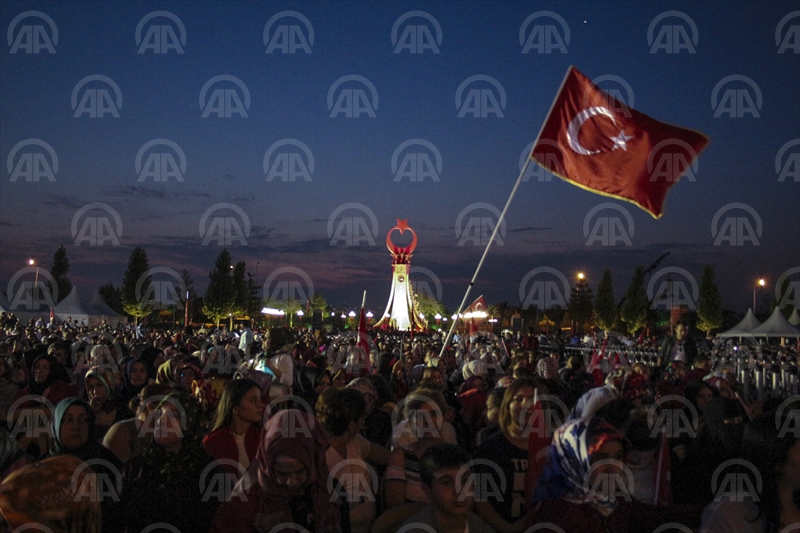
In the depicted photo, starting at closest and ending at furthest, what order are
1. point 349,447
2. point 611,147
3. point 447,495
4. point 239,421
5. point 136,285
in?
point 447,495 → point 349,447 → point 239,421 → point 611,147 → point 136,285

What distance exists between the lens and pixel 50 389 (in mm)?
7680

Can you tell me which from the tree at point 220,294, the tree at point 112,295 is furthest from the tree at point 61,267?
the tree at point 220,294

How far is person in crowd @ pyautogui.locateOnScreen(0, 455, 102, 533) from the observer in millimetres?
2525

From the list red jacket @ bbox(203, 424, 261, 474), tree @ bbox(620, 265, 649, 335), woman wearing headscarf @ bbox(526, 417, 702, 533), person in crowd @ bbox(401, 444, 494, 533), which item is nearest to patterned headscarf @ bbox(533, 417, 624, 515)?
woman wearing headscarf @ bbox(526, 417, 702, 533)

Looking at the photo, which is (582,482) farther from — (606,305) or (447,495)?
(606,305)

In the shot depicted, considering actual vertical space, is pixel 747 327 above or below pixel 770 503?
above

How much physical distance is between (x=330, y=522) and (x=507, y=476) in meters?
1.39

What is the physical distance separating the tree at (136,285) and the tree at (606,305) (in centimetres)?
5298

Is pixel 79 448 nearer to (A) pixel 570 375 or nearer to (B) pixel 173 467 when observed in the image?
(B) pixel 173 467

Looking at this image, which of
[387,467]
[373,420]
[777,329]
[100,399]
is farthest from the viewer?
[777,329]

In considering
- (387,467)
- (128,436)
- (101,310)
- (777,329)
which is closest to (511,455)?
(387,467)

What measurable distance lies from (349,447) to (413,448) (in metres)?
0.49

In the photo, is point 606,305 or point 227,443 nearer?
point 227,443

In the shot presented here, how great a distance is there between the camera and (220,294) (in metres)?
78.3
